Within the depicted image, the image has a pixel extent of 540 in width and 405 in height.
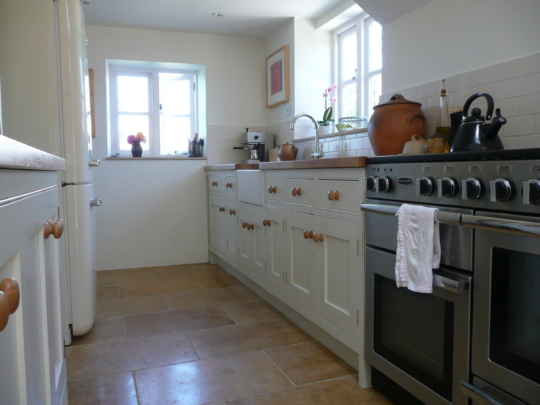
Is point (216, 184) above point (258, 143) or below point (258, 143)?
below

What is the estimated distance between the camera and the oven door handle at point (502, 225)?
117 cm

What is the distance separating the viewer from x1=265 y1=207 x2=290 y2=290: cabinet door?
2734 millimetres

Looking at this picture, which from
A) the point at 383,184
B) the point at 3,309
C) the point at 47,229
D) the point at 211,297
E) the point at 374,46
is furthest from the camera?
the point at 374,46

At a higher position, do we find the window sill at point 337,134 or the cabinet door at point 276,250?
the window sill at point 337,134

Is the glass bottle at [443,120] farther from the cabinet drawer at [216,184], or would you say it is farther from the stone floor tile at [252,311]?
the cabinet drawer at [216,184]

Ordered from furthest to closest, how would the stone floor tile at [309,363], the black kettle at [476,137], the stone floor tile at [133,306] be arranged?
the stone floor tile at [133,306]
the stone floor tile at [309,363]
the black kettle at [476,137]

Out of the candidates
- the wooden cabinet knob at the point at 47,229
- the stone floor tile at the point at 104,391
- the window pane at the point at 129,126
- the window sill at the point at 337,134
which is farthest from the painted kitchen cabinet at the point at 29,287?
the window pane at the point at 129,126

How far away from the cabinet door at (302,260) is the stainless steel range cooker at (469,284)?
570 millimetres

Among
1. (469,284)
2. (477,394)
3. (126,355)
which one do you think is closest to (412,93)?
(469,284)

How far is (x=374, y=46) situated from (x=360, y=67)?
192mm

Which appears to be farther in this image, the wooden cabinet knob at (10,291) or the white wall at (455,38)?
the white wall at (455,38)

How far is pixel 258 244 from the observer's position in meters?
3.20

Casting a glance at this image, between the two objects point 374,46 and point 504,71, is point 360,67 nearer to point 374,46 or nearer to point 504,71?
point 374,46

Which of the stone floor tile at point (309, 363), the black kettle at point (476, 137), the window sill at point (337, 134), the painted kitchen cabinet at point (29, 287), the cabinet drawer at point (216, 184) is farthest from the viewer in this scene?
the cabinet drawer at point (216, 184)
